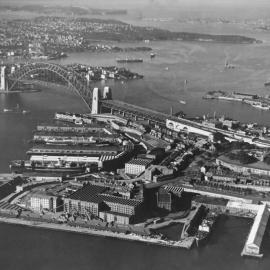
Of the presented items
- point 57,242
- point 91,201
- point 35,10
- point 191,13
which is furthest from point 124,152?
point 191,13

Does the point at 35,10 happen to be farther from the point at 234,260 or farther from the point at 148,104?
the point at 234,260

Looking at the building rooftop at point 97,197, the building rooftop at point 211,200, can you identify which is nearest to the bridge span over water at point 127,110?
the building rooftop at point 211,200

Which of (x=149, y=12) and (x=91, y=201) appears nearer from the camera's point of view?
(x=91, y=201)

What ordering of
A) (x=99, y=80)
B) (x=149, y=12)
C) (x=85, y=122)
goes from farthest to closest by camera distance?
(x=149, y=12)
(x=99, y=80)
(x=85, y=122)

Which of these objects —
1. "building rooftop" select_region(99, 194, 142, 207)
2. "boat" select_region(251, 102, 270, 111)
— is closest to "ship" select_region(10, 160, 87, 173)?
"building rooftop" select_region(99, 194, 142, 207)

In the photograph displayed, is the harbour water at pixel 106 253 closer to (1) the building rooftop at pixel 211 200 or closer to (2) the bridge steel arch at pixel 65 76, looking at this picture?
(1) the building rooftop at pixel 211 200

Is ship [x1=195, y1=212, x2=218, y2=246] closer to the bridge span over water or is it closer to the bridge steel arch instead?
the bridge span over water
